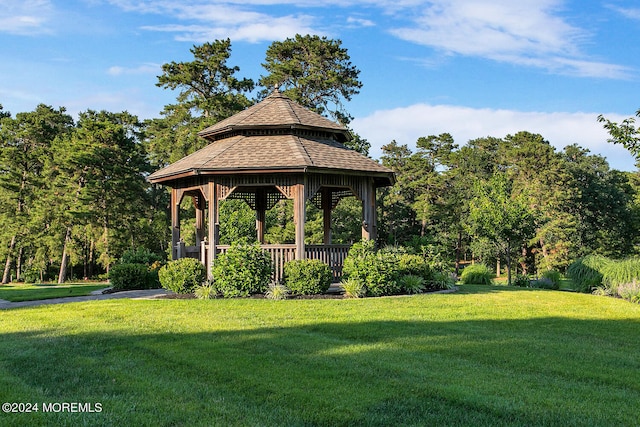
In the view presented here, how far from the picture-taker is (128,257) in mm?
17422

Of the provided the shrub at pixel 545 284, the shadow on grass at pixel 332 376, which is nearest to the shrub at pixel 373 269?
the shadow on grass at pixel 332 376

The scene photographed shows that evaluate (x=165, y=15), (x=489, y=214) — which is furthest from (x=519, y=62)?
(x=165, y=15)

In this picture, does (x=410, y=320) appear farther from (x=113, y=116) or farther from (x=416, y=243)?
(x=113, y=116)

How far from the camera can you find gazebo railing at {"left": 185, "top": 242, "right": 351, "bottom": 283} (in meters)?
13.8

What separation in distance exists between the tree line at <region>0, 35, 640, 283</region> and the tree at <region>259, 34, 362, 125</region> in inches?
3.2

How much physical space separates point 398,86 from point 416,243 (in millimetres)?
9013

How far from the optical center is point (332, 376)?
5535mm

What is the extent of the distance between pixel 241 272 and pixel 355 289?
2.71 m

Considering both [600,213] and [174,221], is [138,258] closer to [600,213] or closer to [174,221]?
[174,221]

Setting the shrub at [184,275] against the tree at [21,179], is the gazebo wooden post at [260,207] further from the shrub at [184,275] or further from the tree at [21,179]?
the tree at [21,179]

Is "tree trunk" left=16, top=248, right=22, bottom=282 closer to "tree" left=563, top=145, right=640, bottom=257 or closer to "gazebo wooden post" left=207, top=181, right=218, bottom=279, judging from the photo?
"gazebo wooden post" left=207, top=181, right=218, bottom=279

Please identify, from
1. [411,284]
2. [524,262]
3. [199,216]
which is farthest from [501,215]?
[524,262]

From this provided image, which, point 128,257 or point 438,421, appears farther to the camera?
point 128,257

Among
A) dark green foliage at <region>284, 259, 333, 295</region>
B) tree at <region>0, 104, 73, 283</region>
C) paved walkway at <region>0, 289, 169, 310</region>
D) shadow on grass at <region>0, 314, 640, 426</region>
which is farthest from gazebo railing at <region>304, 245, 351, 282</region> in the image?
tree at <region>0, 104, 73, 283</region>
